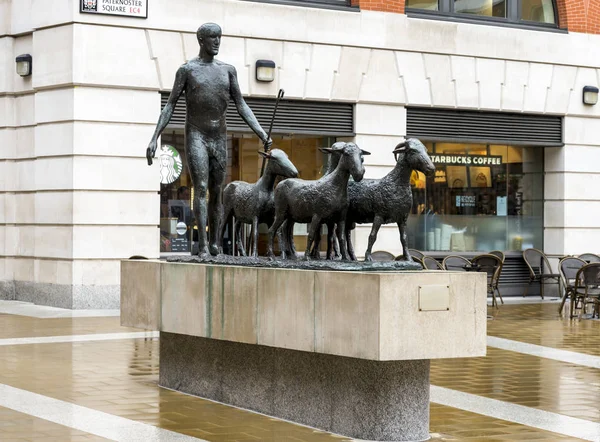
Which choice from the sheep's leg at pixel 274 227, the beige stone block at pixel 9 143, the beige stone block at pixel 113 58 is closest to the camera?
the sheep's leg at pixel 274 227

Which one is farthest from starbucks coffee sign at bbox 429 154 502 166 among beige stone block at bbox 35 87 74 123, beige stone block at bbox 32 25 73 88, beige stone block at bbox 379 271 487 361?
beige stone block at bbox 379 271 487 361

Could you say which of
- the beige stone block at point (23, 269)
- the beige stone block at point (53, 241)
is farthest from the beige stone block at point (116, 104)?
the beige stone block at point (23, 269)

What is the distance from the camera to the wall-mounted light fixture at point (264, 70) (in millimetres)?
21562

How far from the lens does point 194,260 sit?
11.6 metres

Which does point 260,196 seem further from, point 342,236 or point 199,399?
point 199,399

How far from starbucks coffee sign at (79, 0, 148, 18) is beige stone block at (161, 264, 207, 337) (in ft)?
32.5

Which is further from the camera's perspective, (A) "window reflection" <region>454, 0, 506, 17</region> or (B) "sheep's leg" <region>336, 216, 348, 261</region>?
(A) "window reflection" <region>454, 0, 506, 17</region>

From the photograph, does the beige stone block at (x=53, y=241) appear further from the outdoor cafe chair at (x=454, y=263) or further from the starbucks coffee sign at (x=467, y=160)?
the starbucks coffee sign at (x=467, y=160)

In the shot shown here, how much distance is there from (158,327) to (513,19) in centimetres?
1534

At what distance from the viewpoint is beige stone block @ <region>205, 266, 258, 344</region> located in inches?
397

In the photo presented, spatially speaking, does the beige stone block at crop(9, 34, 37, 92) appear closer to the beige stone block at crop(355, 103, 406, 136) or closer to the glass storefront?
the glass storefront

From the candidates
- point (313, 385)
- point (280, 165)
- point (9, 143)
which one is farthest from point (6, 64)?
point (313, 385)

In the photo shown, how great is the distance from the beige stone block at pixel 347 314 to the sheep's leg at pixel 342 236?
2.98 ft

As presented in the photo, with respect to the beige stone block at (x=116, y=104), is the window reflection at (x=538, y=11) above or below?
above
